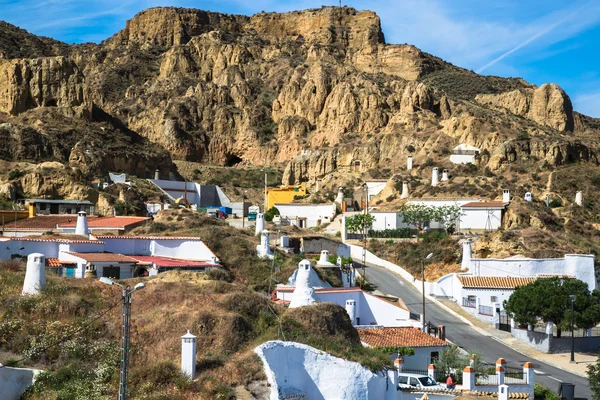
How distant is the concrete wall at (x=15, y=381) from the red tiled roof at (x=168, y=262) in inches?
583

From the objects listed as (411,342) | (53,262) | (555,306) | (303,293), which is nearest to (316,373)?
(303,293)

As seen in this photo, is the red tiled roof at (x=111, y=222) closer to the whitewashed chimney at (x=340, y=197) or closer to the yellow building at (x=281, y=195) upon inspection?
the whitewashed chimney at (x=340, y=197)

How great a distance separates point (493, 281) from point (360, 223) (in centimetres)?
2008

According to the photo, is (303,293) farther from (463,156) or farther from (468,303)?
(463,156)

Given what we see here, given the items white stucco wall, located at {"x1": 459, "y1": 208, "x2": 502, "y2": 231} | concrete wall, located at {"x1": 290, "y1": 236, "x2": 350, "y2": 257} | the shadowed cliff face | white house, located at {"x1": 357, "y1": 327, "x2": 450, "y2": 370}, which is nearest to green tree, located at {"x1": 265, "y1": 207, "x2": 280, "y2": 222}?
the shadowed cliff face

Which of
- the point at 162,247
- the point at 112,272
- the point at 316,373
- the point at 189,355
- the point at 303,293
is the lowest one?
the point at 316,373

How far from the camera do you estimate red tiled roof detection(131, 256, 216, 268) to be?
36.8 metres

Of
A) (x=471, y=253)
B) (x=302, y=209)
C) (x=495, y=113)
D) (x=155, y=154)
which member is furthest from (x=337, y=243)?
(x=495, y=113)

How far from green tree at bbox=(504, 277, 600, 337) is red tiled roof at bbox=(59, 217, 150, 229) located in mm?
20178

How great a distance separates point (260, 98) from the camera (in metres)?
Result: 128

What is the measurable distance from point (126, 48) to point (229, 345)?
136383mm

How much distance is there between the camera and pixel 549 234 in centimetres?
6350

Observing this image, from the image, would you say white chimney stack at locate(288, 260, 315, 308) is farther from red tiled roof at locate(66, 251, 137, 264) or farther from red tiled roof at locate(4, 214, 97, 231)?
red tiled roof at locate(4, 214, 97, 231)

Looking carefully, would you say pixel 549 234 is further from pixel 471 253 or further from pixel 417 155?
pixel 417 155
